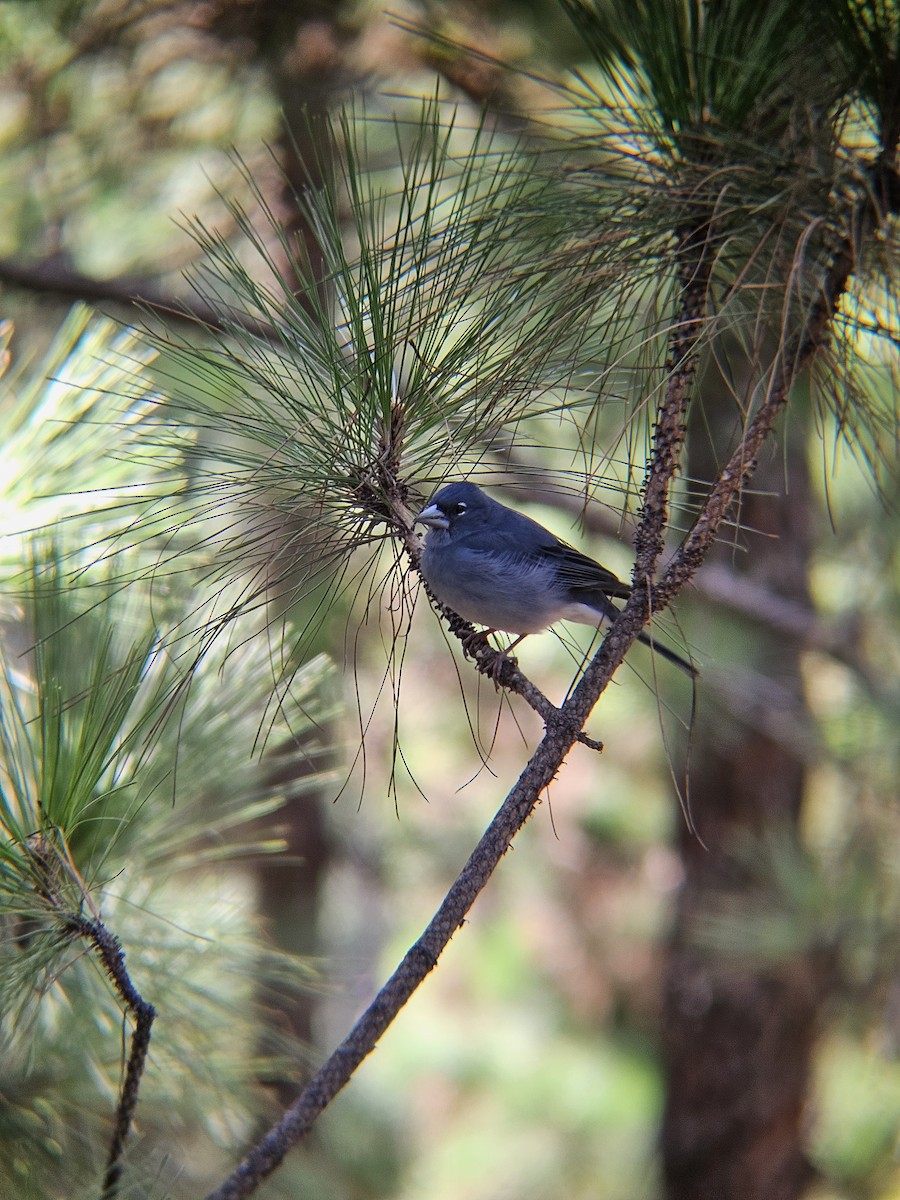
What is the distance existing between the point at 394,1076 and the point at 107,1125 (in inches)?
229

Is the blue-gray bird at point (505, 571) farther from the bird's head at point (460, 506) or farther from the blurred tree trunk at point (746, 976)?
the blurred tree trunk at point (746, 976)

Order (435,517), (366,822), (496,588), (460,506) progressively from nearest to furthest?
(435,517)
(496,588)
(460,506)
(366,822)

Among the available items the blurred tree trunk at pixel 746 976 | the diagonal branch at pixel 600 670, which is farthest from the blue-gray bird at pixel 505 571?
the blurred tree trunk at pixel 746 976

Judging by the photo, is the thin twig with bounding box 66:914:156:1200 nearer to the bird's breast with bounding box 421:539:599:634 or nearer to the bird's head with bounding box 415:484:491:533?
the bird's breast with bounding box 421:539:599:634

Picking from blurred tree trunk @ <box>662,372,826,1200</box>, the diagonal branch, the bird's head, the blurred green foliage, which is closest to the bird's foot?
the blurred green foliage

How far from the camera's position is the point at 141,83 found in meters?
2.90

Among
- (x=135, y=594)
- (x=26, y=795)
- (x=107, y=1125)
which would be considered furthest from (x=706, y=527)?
(x=107, y=1125)

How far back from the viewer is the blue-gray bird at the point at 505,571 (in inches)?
72.5

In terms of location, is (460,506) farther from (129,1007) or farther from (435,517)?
A: (129,1007)

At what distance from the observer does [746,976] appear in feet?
12.3

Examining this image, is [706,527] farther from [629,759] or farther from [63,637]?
[629,759]

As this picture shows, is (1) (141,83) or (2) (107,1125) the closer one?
(2) (107,1125)

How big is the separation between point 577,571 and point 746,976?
91.0 inches

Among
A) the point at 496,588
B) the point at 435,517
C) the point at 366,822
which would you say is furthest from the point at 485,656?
the point at 366,822
